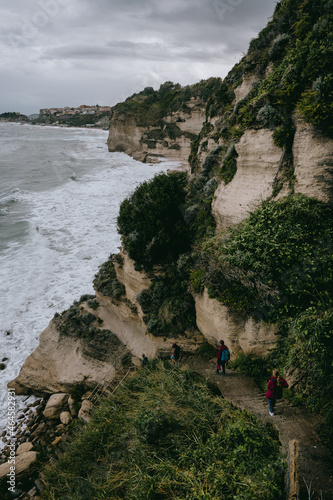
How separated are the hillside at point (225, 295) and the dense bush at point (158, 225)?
0.05 meters

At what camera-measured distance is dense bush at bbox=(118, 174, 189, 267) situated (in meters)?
10.8

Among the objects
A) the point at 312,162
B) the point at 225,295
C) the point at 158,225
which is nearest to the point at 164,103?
the point at 158,225

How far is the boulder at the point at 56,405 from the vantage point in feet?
38.1

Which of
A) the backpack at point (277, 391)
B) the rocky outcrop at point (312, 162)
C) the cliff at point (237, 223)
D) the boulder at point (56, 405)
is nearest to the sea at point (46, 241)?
the boulder at point (56, 405)

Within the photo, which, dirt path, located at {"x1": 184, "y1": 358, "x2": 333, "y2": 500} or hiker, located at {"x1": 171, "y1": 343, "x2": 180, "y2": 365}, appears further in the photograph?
hiker, located at {"x1": 171, "y1": 343, "x2": 180, "y2": 365}

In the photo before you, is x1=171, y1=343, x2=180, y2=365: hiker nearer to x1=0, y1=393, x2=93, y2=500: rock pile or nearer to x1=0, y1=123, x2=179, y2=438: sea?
x1=0, y1=393, x2=93, y2=500: rock pile

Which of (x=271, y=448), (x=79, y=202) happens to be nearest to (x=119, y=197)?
(x=79, y=202)

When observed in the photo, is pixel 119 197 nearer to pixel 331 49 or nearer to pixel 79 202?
pixel 79 202

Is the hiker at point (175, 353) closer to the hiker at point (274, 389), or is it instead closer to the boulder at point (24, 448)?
the hiker at point (274, 389)

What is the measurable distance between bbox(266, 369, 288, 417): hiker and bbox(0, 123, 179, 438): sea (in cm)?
1082

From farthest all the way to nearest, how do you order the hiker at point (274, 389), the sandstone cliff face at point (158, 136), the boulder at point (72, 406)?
the sandstone cliff face at point (158, 136)
the boulder at point (72, 406)
the hiker at point (274, 389)

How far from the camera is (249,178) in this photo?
29.8ft

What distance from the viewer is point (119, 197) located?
34438mm

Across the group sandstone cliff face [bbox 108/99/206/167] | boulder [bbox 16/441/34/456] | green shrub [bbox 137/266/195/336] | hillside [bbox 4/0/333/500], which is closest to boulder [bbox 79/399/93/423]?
hillside [bbox 4/0/333/500]
